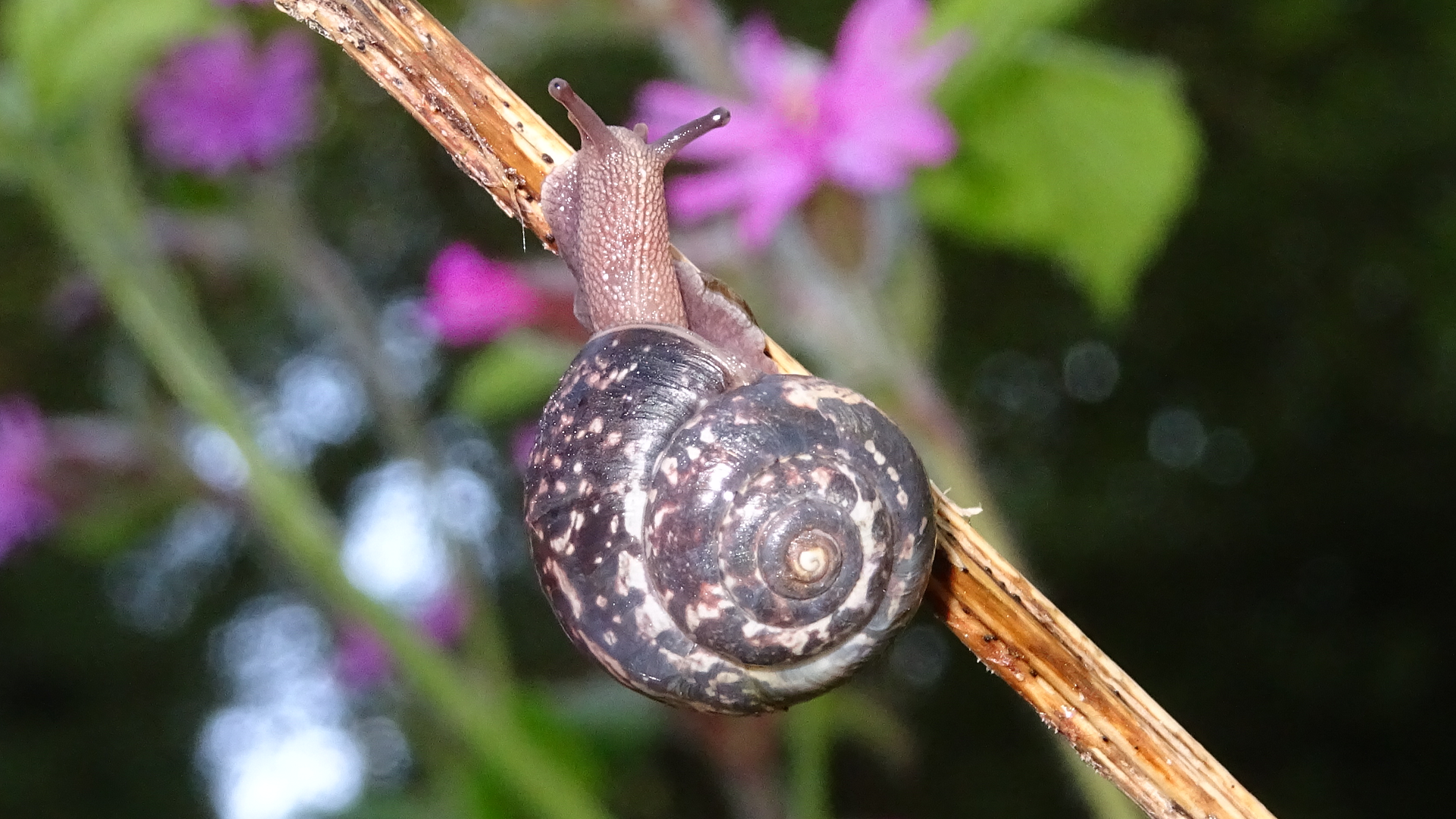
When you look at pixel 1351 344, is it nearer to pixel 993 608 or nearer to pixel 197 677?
pixel 993 608

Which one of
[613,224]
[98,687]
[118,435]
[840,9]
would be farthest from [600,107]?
[613,224]

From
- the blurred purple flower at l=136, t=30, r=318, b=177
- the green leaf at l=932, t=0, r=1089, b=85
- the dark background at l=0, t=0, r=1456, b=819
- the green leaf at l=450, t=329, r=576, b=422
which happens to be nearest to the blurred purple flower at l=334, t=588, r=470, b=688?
the green leaf at l=450, t=329, r=576, b=422

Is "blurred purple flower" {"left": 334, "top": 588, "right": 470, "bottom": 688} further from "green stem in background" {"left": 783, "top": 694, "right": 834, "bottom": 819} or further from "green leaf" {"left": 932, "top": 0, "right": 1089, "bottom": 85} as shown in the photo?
"green leaf" {"left": 932, "top": 0, "right": 1089, "bottom": 85}

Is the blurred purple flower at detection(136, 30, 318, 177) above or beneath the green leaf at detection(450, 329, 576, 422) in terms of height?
above

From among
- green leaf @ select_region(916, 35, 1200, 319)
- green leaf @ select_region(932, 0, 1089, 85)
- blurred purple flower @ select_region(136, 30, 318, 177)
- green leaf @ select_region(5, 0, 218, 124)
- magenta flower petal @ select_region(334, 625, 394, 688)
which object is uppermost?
green leaf @ select_region(5, 0, 218, 124)

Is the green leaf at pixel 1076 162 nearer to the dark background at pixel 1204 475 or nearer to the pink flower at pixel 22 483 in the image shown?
the pink flower at pixel 22 483

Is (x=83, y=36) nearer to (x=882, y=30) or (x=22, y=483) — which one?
(x=882, y=30)
